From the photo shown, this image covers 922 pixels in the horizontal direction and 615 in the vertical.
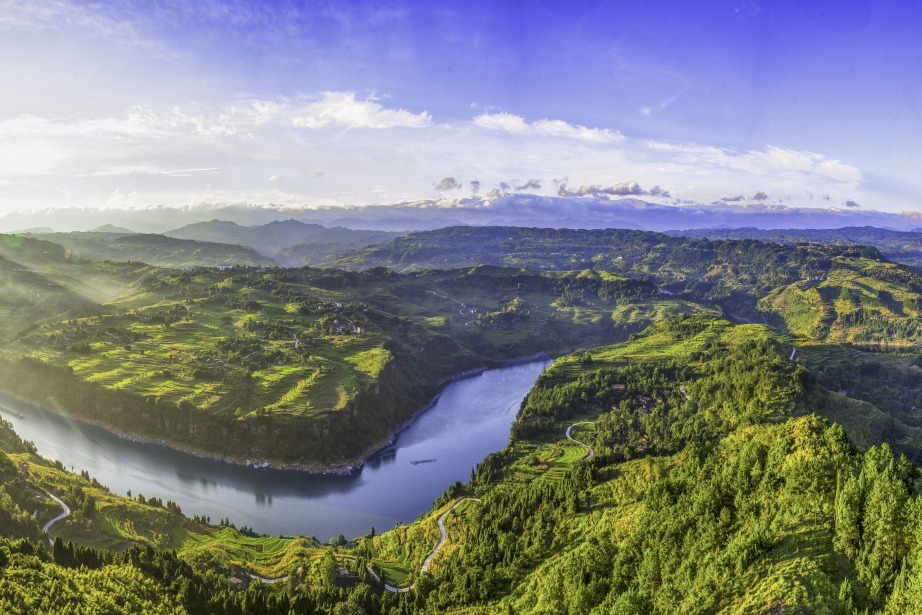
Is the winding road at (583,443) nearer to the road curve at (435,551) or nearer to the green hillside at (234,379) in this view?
the road curve at (435,551)

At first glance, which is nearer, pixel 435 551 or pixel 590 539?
pixel 590 539

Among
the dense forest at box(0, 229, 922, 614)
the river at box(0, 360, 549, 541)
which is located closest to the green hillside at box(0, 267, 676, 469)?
the dense forest at box(0, 229, 922, 614)

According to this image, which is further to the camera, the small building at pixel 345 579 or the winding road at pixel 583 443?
the winding road at pixel 583 443

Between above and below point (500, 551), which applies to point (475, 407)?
below

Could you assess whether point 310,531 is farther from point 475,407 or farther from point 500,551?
point 475,407

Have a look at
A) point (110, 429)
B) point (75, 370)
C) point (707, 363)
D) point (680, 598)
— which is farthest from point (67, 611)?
point (707, 363)

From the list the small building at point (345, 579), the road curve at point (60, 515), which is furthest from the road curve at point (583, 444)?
the road curve at point (60, 515)

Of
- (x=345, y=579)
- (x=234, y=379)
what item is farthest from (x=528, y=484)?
(x=234, y=379)

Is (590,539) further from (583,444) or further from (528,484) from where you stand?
(583,444)
